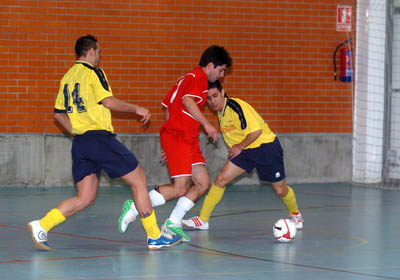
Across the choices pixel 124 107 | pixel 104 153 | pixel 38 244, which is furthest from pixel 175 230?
pixel 124 107

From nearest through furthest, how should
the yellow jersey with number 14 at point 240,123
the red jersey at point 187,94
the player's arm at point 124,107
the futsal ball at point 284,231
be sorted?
the player's arm at point 124,107 → the futsal ball at point 284,231 → the red jersey at point 187,94 → the yellow jersey with number 14 at point 240,123

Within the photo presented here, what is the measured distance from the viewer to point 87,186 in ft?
27.0

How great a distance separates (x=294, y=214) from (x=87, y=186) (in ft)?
10.1

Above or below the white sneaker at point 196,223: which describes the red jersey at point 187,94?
above

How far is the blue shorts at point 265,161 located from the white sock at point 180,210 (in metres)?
1.05

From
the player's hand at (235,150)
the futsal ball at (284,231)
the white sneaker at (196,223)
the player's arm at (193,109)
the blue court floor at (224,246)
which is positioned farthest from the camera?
the white sneaker at (196,223)

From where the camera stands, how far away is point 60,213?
8.16 metres

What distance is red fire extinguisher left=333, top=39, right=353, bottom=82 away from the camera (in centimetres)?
1714

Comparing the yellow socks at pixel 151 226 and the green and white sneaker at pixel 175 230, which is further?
the green and white sneaker at pixel 175 230

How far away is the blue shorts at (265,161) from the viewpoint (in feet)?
32.7

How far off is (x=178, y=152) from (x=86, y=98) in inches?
58.0

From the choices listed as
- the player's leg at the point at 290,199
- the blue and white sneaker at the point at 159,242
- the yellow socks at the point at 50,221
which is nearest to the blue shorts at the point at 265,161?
the player's leg at the point at 290,199

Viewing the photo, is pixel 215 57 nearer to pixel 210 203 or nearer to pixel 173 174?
pixel 173 174

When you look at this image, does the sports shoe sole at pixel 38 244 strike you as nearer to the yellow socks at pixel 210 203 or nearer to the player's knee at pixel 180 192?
the player's knee at pixel 180 192
